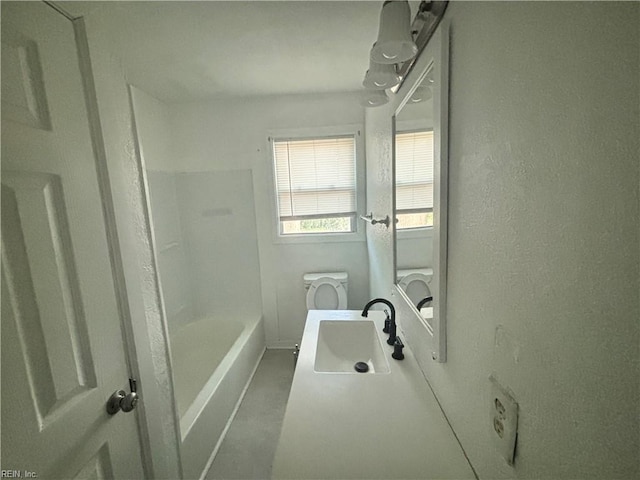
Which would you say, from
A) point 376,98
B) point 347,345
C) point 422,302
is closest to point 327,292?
point 347,345

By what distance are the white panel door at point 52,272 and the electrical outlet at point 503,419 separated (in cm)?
102

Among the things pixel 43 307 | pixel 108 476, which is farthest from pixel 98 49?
pixel 108 476

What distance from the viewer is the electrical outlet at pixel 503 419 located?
1.63 feet

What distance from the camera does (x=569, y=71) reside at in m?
0.36

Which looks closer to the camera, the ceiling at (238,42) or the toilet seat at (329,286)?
the ceiling at (238,42)

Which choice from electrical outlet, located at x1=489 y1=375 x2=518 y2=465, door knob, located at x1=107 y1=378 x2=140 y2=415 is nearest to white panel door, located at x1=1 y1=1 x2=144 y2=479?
door knob, located at x1=107 y1=378 x2=140 y2=415

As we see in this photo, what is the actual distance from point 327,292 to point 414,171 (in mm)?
1643

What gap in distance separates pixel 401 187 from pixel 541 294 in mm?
898

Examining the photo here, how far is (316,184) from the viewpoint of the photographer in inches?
99.3

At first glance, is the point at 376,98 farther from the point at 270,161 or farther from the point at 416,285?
the point at 270,161

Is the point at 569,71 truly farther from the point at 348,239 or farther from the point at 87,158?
the point at 348,239

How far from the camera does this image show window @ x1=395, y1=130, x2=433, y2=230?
2.97ft

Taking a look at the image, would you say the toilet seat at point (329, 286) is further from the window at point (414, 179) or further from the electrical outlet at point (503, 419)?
the electrical outlet at point (503, 419)

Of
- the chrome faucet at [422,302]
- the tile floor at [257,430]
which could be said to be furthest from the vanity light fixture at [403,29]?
the tile floor at [257,430]
